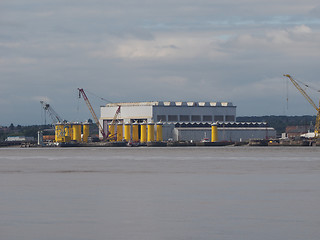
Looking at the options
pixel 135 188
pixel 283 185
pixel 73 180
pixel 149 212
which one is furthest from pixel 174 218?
pixel 73 180

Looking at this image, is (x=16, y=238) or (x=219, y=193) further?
(x=219, y=193)

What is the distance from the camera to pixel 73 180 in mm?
62250

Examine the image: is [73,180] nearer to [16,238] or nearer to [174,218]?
[174,218]

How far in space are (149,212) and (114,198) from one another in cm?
722

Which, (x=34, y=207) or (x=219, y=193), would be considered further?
(x=219, y=193)

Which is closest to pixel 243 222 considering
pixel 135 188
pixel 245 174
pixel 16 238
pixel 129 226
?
pixel 129 226

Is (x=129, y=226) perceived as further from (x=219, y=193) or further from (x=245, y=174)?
(x=245, y=174)

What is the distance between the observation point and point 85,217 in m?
36.9

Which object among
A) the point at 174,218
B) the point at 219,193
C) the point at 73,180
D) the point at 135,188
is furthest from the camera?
the point at 73,180

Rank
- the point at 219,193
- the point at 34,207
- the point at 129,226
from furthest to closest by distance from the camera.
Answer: the point at 219,193
the point at 34,207
the point at 129,226

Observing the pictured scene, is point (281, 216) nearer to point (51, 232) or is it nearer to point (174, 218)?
point (174, 218)

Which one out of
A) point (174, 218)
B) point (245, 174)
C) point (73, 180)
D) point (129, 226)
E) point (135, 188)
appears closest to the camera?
point (129, 226)

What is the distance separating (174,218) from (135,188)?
16.6m

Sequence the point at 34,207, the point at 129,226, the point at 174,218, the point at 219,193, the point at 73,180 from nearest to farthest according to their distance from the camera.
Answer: the point at 129,226
the point at 174,218
the point at 34,207
the point at 219,193
the point at 73,180
